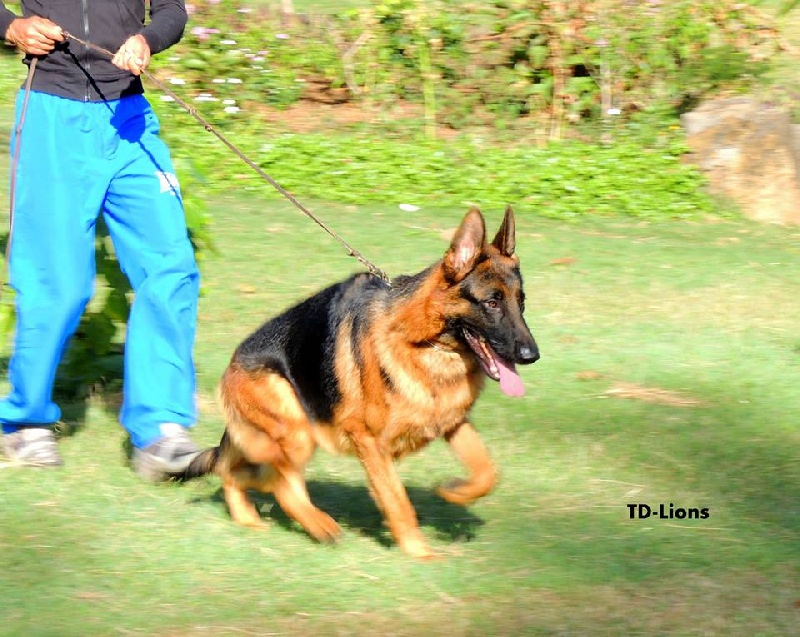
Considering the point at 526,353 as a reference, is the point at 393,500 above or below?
below

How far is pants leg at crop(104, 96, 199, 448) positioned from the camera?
5414 millimetres

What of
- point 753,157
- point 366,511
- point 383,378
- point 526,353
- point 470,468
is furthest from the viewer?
point 753,157

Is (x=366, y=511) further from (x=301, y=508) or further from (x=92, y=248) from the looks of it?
(x=92, y=248)

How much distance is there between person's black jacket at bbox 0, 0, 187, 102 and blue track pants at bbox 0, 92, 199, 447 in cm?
6

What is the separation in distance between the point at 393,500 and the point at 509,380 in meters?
0.65

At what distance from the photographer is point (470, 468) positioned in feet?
16.0

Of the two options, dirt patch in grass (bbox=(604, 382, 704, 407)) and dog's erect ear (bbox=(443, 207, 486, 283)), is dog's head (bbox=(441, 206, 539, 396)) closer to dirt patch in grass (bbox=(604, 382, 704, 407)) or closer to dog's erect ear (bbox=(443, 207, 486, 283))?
dog's erect ear (bbox=(443, 207, 486, 283))

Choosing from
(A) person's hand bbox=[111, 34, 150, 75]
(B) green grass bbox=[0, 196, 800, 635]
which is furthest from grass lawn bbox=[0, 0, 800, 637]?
(A) person's hand bbox=[111, 34, 150, 75]

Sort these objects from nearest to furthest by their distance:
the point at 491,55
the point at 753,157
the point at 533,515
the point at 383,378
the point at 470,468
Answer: the point at 383,378 → the point at 470,468 → the point at 533,515 → the point at 753,157 → the point at 491,55

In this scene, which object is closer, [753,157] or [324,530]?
[324,530]

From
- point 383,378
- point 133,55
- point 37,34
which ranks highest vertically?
point 37,34

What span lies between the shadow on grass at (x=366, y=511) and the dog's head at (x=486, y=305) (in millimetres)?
863

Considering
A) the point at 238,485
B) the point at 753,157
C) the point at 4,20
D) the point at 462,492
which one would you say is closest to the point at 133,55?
the point at 4,20

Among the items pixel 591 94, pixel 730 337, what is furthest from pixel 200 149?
pixel 730 337
